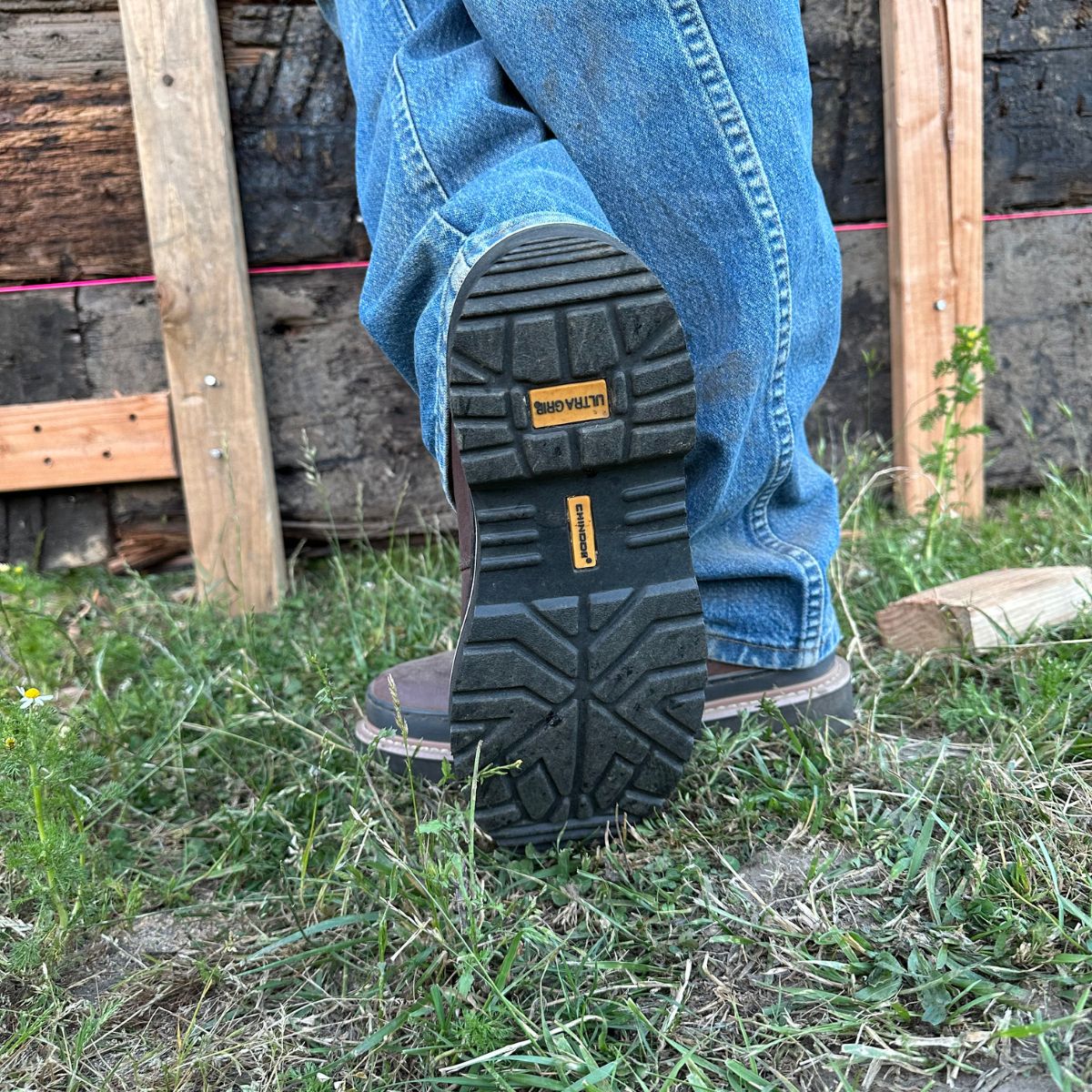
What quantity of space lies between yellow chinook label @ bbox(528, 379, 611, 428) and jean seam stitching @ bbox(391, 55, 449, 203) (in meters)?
0.30

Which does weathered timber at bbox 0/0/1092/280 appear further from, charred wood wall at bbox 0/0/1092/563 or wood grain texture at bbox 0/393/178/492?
Answer: wood grain texture at bbox 0/393/178/492

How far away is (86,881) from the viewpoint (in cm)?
107

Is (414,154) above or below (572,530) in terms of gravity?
above

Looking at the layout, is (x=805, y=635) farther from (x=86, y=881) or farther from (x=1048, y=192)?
(x=1048, y=192)

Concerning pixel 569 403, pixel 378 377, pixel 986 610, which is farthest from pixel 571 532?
pixel 378 377

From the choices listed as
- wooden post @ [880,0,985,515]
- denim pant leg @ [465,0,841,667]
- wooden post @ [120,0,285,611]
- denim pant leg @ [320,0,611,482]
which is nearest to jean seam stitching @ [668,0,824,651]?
denim pant leg @ [465,0,841,667]

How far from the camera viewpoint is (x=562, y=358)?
0.92m

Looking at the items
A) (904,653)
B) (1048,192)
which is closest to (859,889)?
(904,653)

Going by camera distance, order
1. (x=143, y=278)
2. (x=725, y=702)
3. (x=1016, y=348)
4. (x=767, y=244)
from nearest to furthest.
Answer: (x=767, y=244), (x=725, y=702), (x=143, y=278), (x=1016, y=348)

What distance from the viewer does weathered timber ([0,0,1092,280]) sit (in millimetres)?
1965

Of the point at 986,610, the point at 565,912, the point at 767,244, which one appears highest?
the point at 767,244

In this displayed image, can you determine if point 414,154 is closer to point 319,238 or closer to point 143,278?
point 319,238

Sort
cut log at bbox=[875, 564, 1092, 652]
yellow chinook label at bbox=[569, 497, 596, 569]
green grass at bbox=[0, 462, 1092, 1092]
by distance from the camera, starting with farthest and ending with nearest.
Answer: cut log at bbox=[875, 564, 1092, 652], yellow chinook label at bbox=[569, 497, 596, 569], green grass at bbox=[0, 462, 1092, 1092]

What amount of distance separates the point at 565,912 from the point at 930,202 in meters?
1.68
